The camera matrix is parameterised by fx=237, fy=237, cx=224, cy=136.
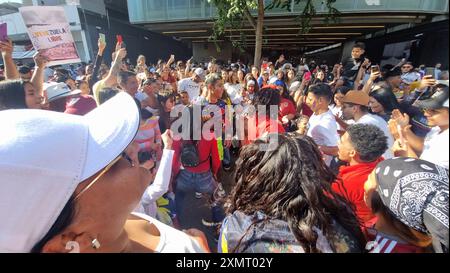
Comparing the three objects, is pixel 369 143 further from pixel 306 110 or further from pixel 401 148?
pixel 306 110

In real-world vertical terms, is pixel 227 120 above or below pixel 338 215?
below

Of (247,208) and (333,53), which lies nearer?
(247,208)

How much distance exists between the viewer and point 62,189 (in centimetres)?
58

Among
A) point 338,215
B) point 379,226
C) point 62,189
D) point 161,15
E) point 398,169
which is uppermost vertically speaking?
point 161,15

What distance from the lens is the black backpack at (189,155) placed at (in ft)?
7.59

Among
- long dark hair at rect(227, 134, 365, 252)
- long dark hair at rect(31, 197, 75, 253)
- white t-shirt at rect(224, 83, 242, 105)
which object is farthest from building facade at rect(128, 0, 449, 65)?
white t-shirt at rect(224, 83, 242, 105)

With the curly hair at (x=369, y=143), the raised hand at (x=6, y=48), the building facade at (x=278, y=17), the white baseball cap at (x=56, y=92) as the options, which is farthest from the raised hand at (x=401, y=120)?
the raised hand at (x=6, y=48)

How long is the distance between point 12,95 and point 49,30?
25.9 inches

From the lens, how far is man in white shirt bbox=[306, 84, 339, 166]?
231 cm

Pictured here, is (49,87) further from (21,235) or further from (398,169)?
(398,169)

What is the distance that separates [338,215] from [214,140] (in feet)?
5.59

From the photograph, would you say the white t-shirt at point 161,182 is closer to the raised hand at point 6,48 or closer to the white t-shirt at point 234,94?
the raised hand at point 6,48

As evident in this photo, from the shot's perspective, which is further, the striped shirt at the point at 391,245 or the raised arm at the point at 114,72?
the raised arm at the point at 114,72

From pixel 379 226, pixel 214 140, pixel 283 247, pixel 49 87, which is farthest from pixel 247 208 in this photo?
pixel 49 87
